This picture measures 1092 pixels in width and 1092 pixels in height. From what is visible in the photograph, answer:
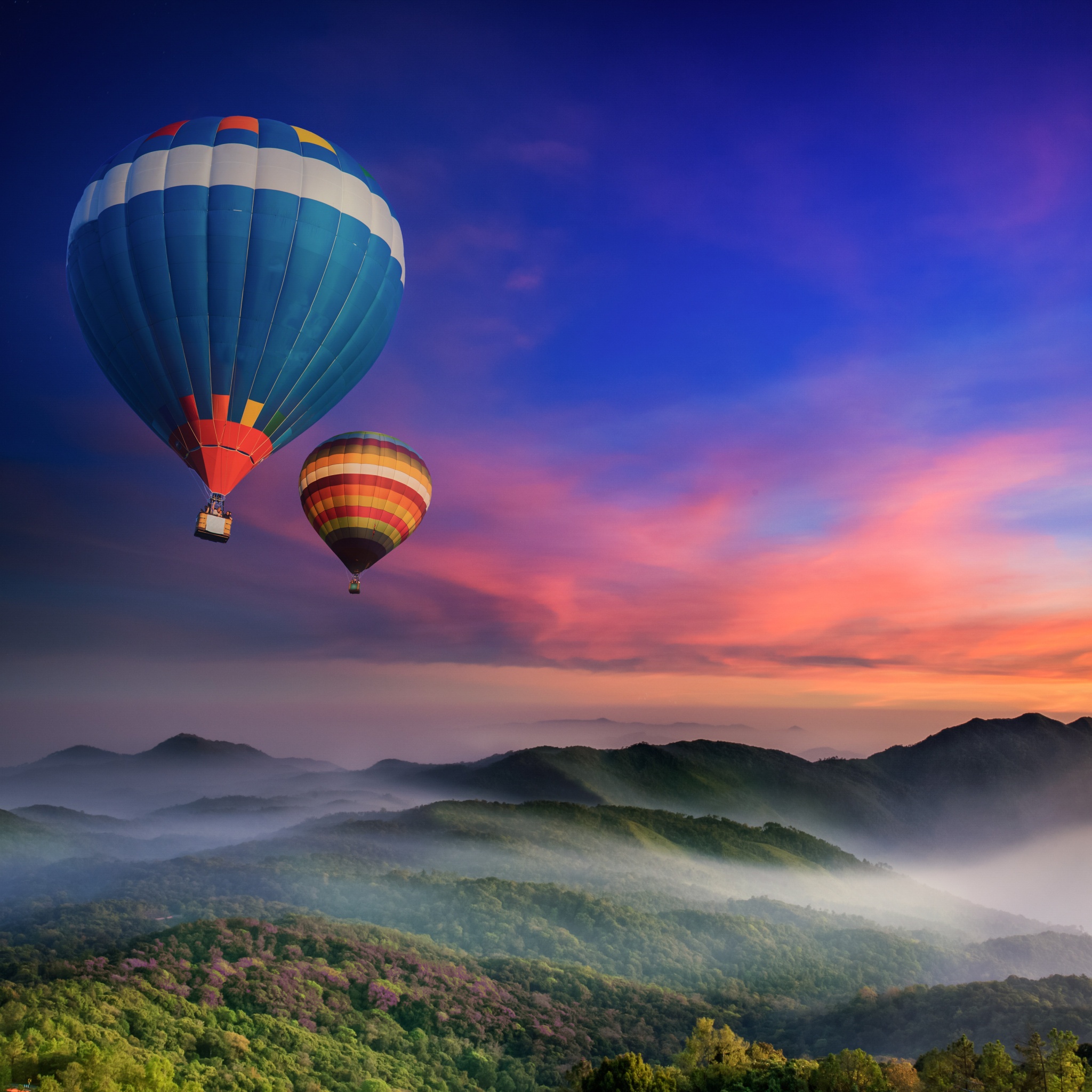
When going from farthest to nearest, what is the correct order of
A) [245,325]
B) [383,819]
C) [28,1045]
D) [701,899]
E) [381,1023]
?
1. [383,819]
2. [701,899]
3. [381,1023]
4. [245,325]
5. [28,1045]

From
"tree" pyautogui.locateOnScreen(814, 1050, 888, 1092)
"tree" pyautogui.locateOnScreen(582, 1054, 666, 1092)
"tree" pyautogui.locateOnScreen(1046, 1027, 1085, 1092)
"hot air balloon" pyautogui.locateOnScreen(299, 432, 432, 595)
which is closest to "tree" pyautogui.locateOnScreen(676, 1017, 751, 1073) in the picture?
"tree" pyautogui.locateOnScreen(814, 1050, 888, 1092)

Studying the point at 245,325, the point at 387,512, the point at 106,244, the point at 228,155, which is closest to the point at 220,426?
the point at 245,325

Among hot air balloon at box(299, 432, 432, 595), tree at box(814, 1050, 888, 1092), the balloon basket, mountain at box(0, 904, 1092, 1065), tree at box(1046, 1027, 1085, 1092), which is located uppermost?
hot air balloon at box(299, 432, 432, 595)

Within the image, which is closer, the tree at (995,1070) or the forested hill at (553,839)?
the tree at (995,1070)

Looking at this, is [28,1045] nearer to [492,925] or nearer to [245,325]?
[245,325]

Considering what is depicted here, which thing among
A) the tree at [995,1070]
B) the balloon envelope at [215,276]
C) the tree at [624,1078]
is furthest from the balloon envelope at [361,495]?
the tree at [995,1070]

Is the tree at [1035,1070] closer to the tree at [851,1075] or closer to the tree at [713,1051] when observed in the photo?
the tree at [851,1075]

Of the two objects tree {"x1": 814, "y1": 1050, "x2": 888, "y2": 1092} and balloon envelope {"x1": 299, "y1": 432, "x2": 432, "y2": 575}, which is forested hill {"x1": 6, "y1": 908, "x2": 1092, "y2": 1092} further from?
balloon envelope {"x1": 299, "y1": 432, "x2": 432, "y2": 575}
